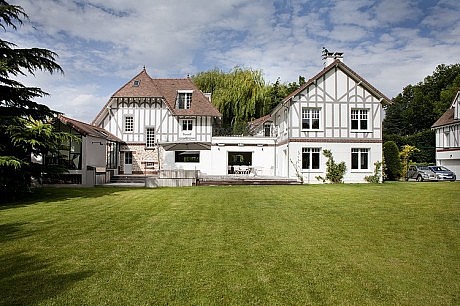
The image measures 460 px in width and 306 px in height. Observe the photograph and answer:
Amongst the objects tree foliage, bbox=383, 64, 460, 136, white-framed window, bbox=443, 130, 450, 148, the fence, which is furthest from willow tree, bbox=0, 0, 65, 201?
tree foliage, bbox=383, 64, 460, 136

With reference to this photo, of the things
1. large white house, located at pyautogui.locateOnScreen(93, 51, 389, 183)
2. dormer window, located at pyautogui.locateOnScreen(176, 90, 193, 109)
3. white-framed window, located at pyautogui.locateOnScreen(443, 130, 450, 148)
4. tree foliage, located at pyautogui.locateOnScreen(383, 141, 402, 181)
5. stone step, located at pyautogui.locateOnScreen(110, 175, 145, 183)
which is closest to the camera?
stone step, located at pyautogui.locateOnScreen(110, 175, 145, 183)

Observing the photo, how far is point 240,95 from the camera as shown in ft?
115

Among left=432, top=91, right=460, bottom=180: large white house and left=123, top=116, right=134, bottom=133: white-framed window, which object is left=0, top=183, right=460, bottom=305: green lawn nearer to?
left=123, top=116, right=134, bottom=133: white-framed window

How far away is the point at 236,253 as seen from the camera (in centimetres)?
619

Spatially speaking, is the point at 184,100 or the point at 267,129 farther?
the point at 267,129

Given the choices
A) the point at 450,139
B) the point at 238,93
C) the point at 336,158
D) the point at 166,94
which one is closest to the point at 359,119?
the point at 336,158

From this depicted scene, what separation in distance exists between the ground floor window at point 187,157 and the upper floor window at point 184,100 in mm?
3943

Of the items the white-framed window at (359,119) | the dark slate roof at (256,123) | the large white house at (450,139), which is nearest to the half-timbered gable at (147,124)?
the dark slate roof at (256,123)

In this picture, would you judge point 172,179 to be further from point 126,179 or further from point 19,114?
point 19,114

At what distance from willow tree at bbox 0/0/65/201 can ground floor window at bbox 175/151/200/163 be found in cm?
1439

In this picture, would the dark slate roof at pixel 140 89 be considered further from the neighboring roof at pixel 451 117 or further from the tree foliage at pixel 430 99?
the tree foliage at pixel 430 99

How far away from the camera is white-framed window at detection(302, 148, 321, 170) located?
24.0m

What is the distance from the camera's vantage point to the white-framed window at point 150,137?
95.3 feet

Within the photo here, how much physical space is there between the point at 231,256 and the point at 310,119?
63.8ft
